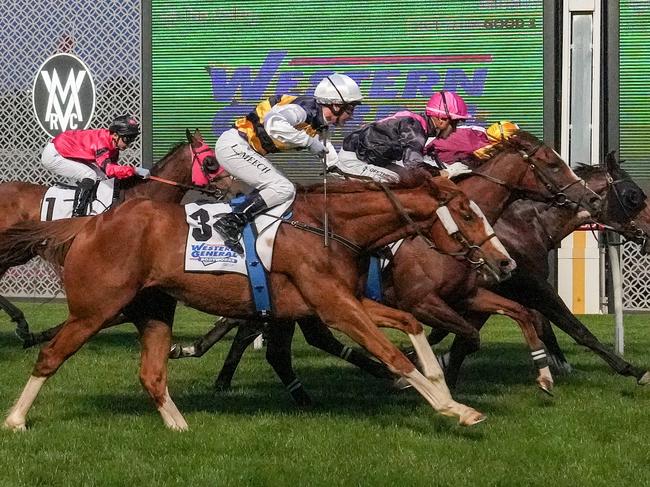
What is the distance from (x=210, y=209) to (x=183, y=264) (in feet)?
1.28

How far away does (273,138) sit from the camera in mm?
6535

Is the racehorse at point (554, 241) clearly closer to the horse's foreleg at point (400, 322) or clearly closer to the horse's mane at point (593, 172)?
the horse's mane at point (593, 172)

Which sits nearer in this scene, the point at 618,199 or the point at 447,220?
the point at 447,220

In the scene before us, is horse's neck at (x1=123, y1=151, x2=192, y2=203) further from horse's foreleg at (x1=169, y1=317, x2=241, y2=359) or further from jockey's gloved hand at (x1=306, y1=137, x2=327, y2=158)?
jockey's gloved hand at (x1=306, y1=137, x2=327, y2=158)

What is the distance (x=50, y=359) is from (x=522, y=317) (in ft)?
10.1

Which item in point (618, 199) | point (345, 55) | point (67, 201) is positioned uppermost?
point (345, 55)

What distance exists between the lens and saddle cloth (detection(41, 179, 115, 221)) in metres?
9.10

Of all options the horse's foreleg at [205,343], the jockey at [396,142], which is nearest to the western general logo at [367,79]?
the horse's foreleg at [205,343]

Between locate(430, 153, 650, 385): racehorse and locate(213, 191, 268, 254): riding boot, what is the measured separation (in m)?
2.03

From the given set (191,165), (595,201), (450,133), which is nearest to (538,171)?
(595,201)

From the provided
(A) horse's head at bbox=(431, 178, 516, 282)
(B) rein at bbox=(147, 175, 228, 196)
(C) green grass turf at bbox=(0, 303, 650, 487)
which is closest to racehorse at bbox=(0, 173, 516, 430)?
(A) horse's head at bbox=(431, 178, 516, 282)

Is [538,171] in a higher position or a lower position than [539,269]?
higher

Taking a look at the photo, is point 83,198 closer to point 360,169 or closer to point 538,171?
point 360,169

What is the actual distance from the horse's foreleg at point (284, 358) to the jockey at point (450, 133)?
1651mm
